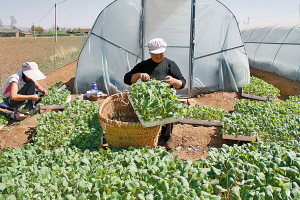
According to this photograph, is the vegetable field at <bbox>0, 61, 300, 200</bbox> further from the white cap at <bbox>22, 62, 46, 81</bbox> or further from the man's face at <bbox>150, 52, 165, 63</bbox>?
the white cap at <bbox>22, 62, 46, 81</bbox>

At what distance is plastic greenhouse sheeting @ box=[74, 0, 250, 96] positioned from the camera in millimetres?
7402

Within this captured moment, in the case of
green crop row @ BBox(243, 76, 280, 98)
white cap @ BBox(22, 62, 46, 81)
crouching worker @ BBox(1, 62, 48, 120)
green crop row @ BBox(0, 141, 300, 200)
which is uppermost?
Result: white cap @ BBox(22, 62, 46, 81)

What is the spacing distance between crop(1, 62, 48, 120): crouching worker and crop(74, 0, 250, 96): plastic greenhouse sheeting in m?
2.43

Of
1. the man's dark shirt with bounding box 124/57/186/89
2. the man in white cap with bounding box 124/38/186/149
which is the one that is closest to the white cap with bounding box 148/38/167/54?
the man in white cap with bounding box 124/38/186/149

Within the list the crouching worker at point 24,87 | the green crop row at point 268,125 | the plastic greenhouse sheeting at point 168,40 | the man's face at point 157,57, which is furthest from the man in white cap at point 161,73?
the plastic greenhouse sheeting at point 168,40

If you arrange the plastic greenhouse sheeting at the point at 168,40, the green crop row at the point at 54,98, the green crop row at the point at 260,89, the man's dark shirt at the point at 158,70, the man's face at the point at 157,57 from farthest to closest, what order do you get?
the plastic greenhouse sheeting at the point at 168,40
the green crop row at the point at 260,89
the green crop row at the point at 54,98
the man's dark shirt at the point at 158,70
the man's face at the point at 157,57

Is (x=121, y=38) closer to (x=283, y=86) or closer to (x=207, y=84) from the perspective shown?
(x=207, y=84)

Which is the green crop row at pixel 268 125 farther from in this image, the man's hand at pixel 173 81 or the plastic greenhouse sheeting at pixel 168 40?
the plastic greenhouse sheeting at pixel 168 40

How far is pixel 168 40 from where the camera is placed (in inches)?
303

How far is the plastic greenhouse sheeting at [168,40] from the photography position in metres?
7.40

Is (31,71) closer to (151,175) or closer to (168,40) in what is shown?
(151,175)

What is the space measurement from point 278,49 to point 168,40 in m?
5.79

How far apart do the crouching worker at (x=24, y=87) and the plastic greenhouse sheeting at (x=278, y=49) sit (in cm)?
908

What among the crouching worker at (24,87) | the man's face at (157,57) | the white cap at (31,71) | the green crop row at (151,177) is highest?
the man's face at (157,57)
